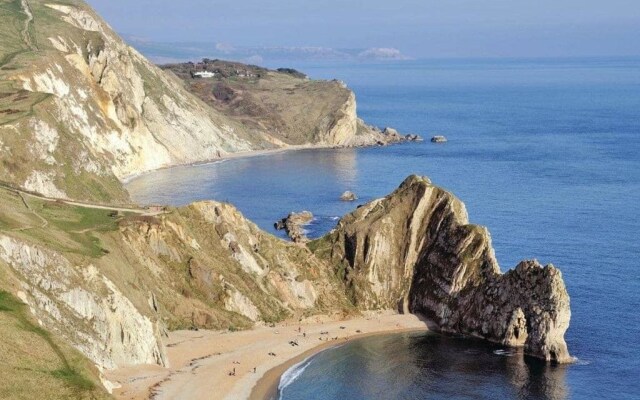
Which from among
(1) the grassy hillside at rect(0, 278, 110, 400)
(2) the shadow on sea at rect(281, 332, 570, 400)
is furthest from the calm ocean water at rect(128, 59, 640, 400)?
(1) the grassy hillside at rect(0, 278, 110, 400)

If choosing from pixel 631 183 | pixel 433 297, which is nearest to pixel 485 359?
pixel 433 297

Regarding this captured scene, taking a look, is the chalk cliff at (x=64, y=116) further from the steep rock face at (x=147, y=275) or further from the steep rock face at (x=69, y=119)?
the steep rock face at (x=147, y=275)

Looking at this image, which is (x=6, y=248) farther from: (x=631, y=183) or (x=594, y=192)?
(x=631, y=183)

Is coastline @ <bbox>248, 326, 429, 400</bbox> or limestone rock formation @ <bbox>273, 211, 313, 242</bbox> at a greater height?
limestone rock formation @ <bbox>273, 211, 313, 242</bbox>

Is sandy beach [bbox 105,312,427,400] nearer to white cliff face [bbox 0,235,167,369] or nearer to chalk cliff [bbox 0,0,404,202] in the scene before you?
white cliff face [bbox 0,235,167,369]

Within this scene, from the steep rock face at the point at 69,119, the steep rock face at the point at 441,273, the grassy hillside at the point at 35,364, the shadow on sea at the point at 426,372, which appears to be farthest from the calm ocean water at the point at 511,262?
the grassy hillside at the point at 35,364

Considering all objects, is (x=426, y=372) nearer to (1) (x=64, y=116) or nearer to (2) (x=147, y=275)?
(2) (x=147, y=275)
